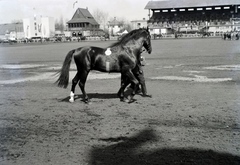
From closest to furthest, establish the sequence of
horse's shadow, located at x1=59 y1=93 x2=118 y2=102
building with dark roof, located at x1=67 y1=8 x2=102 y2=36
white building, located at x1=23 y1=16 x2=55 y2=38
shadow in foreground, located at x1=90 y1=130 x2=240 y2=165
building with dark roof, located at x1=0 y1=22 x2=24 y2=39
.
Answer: shadow in foreground, located at x1=90 y1=130 x2=240 y2=165 < horse's shadow, located at x1=59 y1=93 x2=118 y2=102 < building with dark roof, located at x1=67 y1=8 x2=102 y2=36 < white building, located at x1=23 y1=16 x2=55 y2=38 < building with dark roof, located at x1=0 y1=22 x2=24 y2=39

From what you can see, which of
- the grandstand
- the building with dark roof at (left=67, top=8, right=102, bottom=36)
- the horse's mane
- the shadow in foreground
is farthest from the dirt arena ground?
the building with dark roof at (left=67, top=8, right=102, bottom=36)

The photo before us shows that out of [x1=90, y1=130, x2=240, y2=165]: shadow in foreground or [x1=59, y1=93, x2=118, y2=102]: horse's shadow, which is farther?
[x1=59, y1=93, x2=118, y2=102]: horse's shadow

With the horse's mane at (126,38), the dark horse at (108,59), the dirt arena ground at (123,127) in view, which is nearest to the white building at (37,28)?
the dirt arena ground at (123,127)

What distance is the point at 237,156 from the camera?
4.95 m

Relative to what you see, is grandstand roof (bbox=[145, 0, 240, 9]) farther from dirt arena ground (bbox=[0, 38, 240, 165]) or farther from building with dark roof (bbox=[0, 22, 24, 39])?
dirt arena ground (bbox=[0, 38, 240, 165])

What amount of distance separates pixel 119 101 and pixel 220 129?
3920 millimetres

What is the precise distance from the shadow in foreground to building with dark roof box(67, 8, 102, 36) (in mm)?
103055

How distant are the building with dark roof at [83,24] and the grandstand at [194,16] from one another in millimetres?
24915

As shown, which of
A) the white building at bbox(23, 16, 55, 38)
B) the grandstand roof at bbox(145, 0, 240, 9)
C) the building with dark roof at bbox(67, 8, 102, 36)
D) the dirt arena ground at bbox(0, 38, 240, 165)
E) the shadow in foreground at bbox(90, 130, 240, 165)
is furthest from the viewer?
the white building at bbox(23, 16, 55, 38)

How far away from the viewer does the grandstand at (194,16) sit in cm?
8212

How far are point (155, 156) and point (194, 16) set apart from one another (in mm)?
86909

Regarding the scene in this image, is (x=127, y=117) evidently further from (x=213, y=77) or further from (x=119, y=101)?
(x=213, y=77)

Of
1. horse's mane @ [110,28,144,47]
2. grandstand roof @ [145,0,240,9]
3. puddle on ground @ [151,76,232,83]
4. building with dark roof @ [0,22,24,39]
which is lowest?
puddle on ground @ [151,76,232,83]

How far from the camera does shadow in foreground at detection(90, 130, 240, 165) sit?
4781 millimetres
